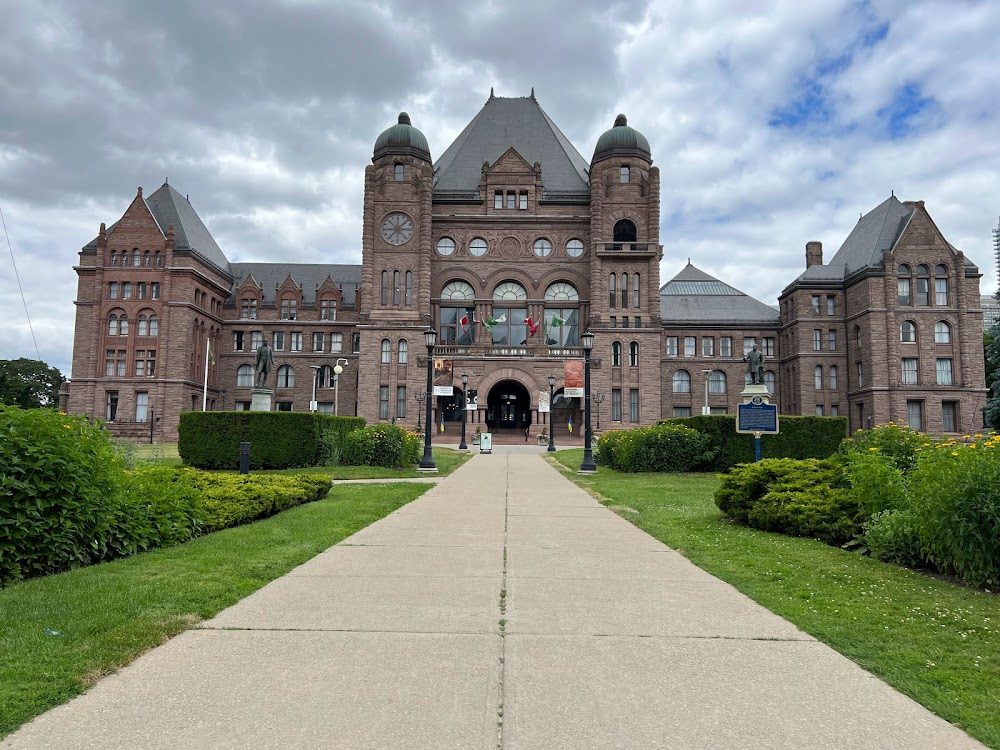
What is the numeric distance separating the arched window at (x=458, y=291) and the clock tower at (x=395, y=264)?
3.07m

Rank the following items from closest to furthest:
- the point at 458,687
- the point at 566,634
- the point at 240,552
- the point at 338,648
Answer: the point at 458,687, the point at 338,648, the point at 566,634, the point at 240,552

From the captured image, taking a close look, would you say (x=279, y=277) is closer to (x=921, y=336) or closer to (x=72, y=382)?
(x=72, y=382)

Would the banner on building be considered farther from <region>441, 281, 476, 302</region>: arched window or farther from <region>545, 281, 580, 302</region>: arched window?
<region>545, 281, 580, 302</region>: arched window

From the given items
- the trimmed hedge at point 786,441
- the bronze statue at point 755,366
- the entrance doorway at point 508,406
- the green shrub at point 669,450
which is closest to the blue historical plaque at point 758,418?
the trimmed hedge at point 786,441

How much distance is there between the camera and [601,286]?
57344 millimetres

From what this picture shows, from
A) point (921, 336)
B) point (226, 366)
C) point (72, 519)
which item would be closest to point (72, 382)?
point (226, 366)

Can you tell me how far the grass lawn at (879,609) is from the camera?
4020 millimetres

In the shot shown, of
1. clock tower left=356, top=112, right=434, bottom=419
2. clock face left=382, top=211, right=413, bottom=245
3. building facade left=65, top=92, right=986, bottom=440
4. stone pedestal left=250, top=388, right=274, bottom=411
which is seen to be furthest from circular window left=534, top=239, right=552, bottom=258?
stone pedestal left=250, top=388, right=274, bottom=411

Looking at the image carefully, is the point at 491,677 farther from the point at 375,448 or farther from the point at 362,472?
the point at 375,448

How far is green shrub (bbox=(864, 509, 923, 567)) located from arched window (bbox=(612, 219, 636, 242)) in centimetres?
5193

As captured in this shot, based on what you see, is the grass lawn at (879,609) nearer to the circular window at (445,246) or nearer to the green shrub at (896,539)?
the green shrub at (896,539)

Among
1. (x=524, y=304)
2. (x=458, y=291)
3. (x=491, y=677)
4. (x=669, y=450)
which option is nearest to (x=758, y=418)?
(x=669, y=450)

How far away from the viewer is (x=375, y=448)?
77.5ft

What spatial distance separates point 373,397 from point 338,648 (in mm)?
52417
